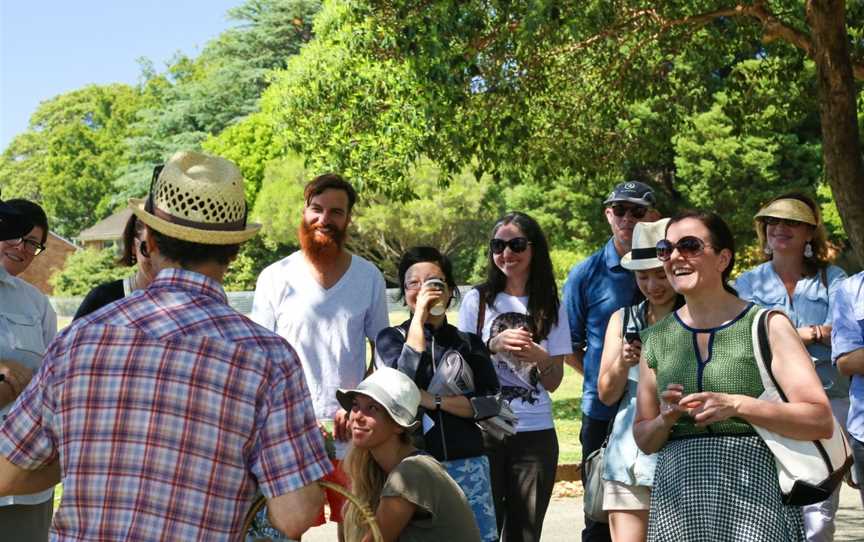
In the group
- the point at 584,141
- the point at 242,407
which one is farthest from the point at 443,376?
the point at 584,141

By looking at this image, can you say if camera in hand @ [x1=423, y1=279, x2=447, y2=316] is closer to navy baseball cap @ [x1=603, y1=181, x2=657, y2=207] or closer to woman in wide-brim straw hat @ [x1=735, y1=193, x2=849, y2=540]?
navy baseball cap @ [x1=603, y1=181, x2=657, y2=207]

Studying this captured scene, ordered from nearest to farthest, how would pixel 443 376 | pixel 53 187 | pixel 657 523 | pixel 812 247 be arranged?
pixel 657 523, pixel 443 376, pixel 812 247, pixel 53 187

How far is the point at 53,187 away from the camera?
102m

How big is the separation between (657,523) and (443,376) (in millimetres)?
1658

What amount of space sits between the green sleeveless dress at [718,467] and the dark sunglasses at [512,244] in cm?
218

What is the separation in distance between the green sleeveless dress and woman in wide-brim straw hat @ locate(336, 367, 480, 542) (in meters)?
0.86

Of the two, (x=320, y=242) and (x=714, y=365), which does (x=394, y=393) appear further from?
(x=714, y=365)

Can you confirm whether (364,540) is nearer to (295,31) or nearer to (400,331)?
(400,331)

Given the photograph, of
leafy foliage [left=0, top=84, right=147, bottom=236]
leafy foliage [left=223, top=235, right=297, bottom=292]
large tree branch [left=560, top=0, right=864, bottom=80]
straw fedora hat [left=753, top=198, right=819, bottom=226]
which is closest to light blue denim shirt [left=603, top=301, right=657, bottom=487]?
straw fedora hat [left=753, top=198, right=819, bottom=226]

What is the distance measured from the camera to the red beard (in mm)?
6062

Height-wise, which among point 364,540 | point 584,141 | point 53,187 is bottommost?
point 364,540

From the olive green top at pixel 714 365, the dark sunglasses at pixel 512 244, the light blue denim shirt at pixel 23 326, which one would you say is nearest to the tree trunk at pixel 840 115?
the dark sunglasses at pixel 512 244

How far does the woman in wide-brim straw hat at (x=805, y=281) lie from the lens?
682 centimetres

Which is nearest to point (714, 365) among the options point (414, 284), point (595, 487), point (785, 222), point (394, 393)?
point (394, 393)
